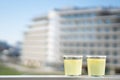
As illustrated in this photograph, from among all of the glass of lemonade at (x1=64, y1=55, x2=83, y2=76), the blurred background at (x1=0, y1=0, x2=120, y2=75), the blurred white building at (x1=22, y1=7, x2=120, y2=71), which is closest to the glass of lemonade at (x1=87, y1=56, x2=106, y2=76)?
the glass of lemonade at (x1=64, y1=55, x2=83, y2=76)

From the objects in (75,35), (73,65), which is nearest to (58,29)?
(75,35)

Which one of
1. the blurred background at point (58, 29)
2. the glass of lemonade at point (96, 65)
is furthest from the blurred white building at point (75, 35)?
the glass of lemonade at point (96, 65)

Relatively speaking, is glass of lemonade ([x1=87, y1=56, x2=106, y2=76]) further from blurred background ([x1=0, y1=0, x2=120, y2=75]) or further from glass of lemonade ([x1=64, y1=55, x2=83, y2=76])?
blurred background ([x1=0, y1=0, x2=120, y2=75])

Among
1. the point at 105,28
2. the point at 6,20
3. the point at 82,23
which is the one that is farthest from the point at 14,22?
the point at 105,28

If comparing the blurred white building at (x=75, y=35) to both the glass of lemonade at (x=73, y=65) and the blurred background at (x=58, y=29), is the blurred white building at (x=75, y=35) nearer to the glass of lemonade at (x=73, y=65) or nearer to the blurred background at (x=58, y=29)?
the blurred background at (x=58, y=29)

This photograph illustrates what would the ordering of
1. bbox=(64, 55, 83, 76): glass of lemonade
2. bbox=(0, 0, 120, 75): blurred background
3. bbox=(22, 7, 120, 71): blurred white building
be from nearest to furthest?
bbox=(64, 55, 83, 76): glass of lemonade
bbox=(0, 0, 120, 75): blurred background
bbox=(22, 7, 120, 71): blurred white building

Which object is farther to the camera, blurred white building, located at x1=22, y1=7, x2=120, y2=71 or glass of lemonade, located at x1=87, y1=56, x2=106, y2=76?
blurred white building, located at x1=22, y1=7, x2=120, y2=71
